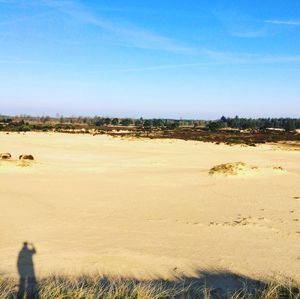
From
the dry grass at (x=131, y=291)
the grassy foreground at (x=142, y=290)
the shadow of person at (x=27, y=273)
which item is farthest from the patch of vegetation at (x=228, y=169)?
the dry grass at (x=131, y=291)

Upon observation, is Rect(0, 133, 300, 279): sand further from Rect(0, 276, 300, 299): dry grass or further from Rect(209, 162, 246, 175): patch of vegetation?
Rect(0, 276, 300, 299): dry grass

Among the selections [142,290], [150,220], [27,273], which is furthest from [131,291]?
[150,220]

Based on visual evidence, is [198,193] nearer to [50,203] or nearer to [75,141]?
[50,203]

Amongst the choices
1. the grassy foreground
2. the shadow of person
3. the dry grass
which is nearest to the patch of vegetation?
the shadow of person

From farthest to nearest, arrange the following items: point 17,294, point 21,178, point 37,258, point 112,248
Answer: point 21,178
point 112,248
point 37,258
point 17,294

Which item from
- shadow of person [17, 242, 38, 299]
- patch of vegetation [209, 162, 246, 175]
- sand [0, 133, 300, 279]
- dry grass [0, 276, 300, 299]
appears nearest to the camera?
dry grass [0, 276, 300, 299]

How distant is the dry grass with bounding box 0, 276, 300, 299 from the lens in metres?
5.83

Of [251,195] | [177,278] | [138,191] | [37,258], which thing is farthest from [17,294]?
[251,195]

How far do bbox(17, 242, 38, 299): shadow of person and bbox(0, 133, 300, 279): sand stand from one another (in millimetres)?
124

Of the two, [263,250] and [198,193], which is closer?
[263,250]

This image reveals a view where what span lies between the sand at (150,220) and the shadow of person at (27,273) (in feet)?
0.41

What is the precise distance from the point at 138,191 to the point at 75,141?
2554 centimetres

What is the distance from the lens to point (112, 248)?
888 centimetres

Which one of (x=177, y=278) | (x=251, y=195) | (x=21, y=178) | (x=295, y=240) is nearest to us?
(x=177, y=278)
